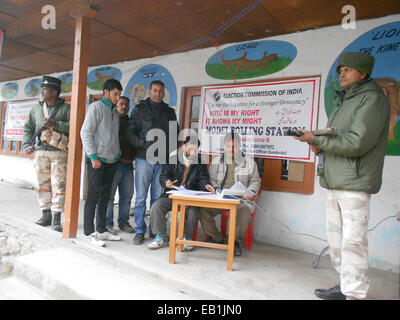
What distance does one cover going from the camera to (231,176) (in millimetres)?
3371

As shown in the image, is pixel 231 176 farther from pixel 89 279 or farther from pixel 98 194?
pixel 89 279

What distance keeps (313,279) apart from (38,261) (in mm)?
2456

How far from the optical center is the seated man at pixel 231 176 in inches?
123

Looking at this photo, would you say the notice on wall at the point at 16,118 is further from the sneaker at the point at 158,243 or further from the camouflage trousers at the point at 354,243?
the camouflage trousers at the point at 354,243

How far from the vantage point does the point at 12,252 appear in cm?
318

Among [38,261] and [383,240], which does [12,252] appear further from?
[383,240]

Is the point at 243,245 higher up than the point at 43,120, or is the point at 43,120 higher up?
the point at 43,120

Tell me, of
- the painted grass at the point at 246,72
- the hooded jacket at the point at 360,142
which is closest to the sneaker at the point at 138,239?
the hooded jacket at the point at 360,142

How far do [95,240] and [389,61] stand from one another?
137 inches

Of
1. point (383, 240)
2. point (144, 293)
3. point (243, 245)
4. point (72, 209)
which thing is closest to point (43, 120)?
point (72, 209)

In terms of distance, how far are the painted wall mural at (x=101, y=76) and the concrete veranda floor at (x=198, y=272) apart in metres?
3.04

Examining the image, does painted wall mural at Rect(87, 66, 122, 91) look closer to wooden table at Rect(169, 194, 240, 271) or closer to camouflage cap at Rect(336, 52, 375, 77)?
wooden table at Rect(169, 194, 240, 271)

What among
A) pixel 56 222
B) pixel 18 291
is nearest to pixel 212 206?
pixel 18 291

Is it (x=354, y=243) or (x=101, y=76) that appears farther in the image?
(x=101, y=76)
